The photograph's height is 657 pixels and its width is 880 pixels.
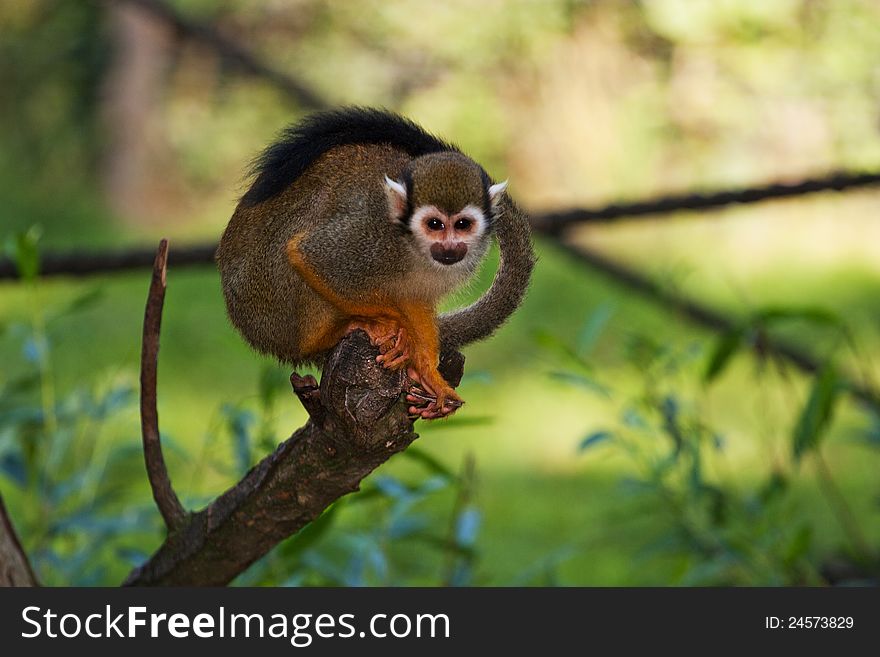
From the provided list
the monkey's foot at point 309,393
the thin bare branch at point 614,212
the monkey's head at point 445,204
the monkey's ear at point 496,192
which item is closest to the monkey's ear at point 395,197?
the monkey's head at point 445,204

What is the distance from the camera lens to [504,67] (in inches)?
286

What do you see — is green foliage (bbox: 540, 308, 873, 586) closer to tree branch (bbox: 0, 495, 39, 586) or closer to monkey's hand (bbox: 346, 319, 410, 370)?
monkey's hand (bbox: 346, 319, 410, 370)

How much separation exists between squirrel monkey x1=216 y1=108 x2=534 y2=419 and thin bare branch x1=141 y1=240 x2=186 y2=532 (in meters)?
0.27

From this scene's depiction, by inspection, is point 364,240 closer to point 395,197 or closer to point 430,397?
point 395,197

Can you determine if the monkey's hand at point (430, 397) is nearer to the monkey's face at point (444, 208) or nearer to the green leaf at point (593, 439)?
the monkey's face at point (444, 208)

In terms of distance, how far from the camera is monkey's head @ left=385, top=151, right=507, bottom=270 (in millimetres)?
1921

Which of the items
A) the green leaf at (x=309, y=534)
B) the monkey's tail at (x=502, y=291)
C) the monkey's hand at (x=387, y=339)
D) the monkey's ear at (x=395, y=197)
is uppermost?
the monkey's ear at (x=395, y=197)

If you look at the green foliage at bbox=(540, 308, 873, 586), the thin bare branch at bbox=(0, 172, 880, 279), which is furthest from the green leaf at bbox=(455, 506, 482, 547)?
the thin bare branch at bbox=(0, 172, 880, 279)

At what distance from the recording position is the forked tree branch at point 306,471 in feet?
5.41

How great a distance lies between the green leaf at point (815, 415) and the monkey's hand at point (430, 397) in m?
1.01

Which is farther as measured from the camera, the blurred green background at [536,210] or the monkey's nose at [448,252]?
the blurred green background at [536,210]

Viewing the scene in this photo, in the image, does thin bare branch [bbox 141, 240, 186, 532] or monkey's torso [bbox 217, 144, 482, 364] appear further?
monkey's torso [bbox 217, 144, 482, 364]

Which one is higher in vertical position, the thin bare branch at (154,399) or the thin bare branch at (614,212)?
the thin bare branch at (614,212)

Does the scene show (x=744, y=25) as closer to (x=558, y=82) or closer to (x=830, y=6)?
(x=830, y=6)
